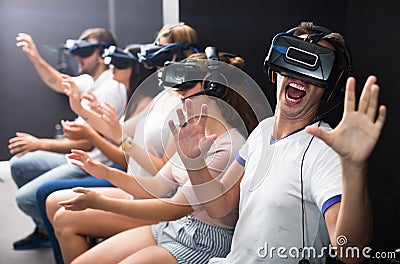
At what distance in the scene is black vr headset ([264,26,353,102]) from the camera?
1.23m

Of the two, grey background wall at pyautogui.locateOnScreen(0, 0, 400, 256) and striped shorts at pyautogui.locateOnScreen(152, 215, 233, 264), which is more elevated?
grey background wall at pyautogui.locateOnScreen(0, 0, 400, 256)

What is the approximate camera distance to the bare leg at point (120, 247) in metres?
1.79

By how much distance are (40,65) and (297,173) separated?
257 cm

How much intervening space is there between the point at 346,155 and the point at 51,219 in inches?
61.4

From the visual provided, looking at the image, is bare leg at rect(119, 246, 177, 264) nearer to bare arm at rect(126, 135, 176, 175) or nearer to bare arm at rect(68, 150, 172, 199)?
bare arm at rect(68, 150, 172, 199)

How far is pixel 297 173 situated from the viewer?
4.05 feet

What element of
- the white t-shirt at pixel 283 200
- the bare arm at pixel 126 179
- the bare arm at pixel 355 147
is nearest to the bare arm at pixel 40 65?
the bare arm at pixel 126 179

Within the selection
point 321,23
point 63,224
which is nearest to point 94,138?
point 63,224

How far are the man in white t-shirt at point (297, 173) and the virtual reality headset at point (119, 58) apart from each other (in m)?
1.33

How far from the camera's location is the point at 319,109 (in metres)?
1.36

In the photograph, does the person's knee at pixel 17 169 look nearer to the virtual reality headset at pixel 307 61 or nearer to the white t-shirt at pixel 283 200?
the white t-shirt at pixel 283 200

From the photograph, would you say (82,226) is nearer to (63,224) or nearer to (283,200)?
(63,224)

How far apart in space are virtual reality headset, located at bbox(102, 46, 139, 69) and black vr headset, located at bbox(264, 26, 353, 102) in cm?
143

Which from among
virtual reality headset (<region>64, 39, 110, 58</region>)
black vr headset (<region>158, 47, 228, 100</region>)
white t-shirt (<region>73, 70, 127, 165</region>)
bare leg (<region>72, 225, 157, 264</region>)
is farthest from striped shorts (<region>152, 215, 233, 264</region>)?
virtual reality headset (<region>64, 39, 110, 58</region>)
